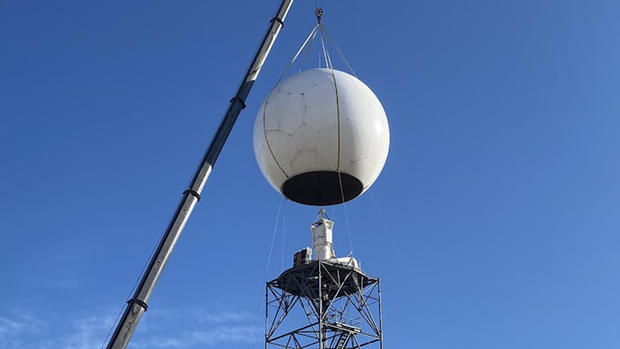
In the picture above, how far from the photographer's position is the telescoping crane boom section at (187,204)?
16750mm

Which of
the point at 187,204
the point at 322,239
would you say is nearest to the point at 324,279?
the point at 322,239

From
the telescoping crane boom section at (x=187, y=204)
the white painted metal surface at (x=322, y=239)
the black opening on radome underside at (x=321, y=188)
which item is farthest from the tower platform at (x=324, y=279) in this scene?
the telescoping crane boom section at (x=187, y=204)

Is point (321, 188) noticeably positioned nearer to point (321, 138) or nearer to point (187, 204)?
point (321, 138)

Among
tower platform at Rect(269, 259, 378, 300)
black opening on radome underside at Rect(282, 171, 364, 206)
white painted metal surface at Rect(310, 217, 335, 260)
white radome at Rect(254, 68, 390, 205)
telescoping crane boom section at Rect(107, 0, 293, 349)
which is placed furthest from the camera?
white painted metal surface at Rect(310, 217, 335, 260)

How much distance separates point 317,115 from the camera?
65.9 ft

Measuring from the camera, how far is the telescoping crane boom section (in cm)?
1675

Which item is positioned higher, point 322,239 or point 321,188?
point 322,239

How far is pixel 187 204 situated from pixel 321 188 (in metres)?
4.13

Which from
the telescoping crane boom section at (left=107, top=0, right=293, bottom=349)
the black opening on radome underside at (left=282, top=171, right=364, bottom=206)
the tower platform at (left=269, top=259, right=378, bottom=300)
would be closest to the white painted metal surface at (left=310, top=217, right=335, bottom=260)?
the tower platform at (left=269, top=259, right=378, bottom=300)

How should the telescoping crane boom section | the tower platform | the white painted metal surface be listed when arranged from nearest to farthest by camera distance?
1. the telescoping crane boom section
2. the tower platform
3. the white painted metal surface

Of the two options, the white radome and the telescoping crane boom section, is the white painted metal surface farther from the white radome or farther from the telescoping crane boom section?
the telescoping crane boom section

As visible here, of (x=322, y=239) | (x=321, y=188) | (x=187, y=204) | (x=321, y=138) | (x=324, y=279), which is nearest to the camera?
(x=187, y=204)

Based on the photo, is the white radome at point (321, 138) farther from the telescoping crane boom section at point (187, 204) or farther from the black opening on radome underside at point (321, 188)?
the telescoping crane boom section at point (187, 204)

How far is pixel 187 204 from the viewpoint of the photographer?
18.9m
